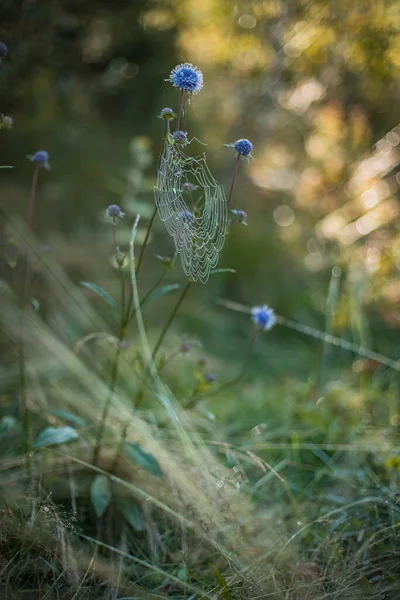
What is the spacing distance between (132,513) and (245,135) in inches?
87.7

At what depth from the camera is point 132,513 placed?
51.1 inches

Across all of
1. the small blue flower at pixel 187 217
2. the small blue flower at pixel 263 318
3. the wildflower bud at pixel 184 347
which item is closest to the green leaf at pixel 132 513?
the wildflower bud at pixel 184 347

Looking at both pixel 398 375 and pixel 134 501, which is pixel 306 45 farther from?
pixel 134 501

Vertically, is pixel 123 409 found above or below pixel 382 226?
below

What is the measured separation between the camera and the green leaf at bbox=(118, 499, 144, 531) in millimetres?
1277

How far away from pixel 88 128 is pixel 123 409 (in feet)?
4.72

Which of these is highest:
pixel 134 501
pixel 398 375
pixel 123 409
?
pixel 398 375

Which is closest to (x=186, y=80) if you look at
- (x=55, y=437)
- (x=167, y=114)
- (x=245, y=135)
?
(x=167, y=114)

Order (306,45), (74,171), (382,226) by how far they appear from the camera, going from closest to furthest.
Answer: (74,171) < (306,45) < (382,226)

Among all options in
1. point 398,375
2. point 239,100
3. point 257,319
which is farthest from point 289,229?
point 257,319

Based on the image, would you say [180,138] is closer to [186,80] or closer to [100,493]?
[186,80]

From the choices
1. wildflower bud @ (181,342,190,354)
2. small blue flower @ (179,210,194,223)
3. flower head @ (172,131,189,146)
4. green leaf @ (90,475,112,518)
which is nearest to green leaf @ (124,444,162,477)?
green leaf @ (90,475,112,518)

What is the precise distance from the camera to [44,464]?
133cm

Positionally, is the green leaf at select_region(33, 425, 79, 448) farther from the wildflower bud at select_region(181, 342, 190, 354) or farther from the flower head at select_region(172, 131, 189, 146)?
the flower head at select_region(172, 131, 189, 146)
